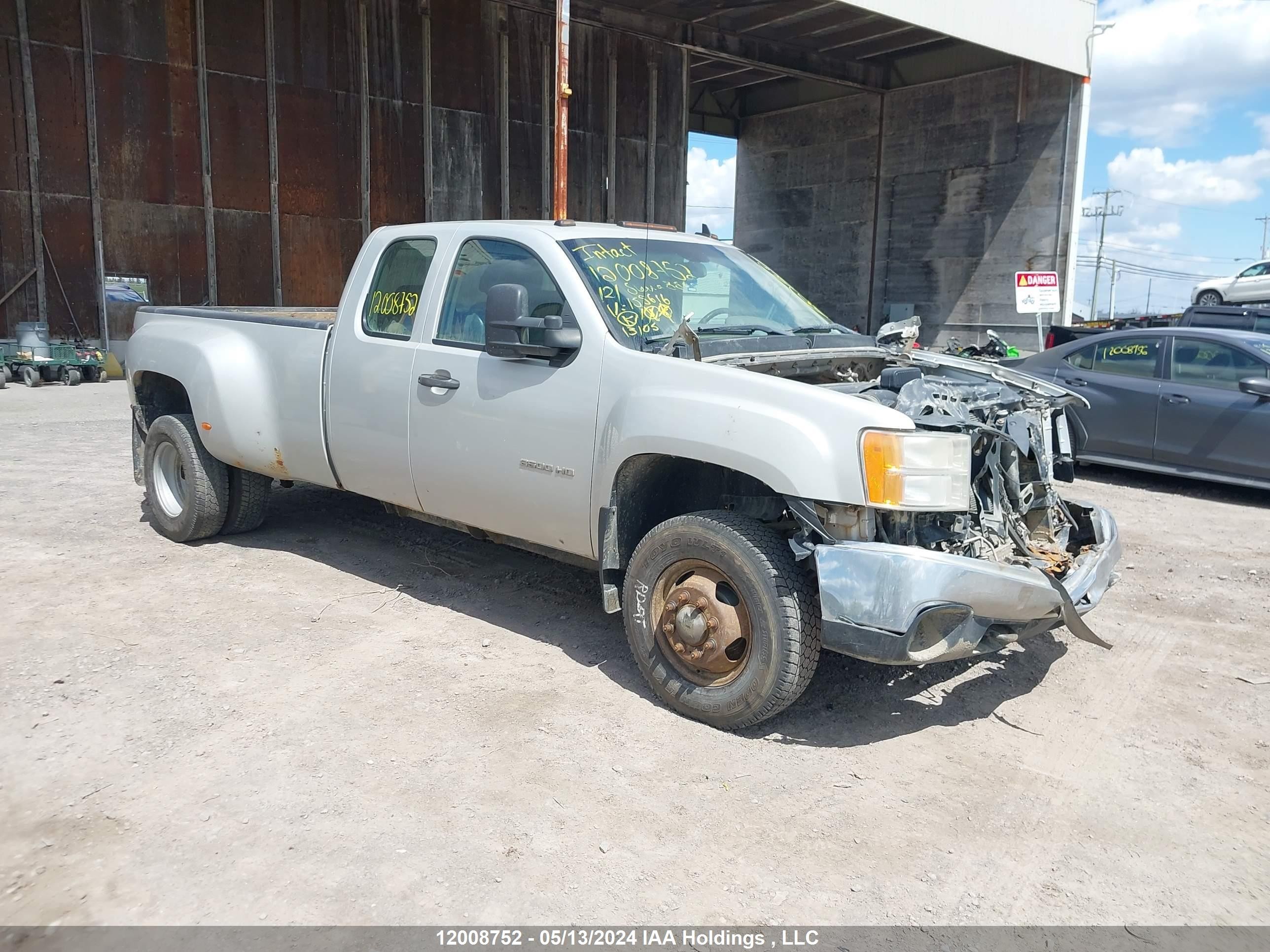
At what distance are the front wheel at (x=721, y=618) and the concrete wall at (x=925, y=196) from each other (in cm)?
2403

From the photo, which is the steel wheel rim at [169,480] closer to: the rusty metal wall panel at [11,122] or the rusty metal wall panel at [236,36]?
the rusty metal wall panel at [11,122]

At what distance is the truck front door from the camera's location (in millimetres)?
4375

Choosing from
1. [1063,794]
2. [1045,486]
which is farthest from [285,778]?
[1045,486]

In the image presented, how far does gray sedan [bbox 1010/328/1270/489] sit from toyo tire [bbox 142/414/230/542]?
6928mm

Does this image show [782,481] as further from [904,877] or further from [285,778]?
[285,778]

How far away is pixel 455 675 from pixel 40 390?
14.8 metres

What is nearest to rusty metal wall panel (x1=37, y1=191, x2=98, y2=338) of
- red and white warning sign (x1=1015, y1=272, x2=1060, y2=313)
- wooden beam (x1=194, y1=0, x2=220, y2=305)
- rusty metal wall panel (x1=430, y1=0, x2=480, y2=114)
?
wooden beam (x1=194, y1=0, x2=220, y2=305)

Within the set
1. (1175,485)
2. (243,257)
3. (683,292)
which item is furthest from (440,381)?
(243,257)

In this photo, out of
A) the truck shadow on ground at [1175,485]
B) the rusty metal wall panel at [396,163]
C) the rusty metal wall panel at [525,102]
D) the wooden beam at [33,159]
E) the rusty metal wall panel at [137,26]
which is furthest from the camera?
the rusty metal wall panel at [525,102]

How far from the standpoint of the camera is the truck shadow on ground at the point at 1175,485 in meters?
8.90

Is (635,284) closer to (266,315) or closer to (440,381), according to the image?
(440,381)

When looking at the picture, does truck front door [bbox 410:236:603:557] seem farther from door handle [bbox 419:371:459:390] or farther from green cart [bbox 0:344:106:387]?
green cart [bbox 0:344:106:387]

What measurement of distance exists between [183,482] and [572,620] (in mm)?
3080

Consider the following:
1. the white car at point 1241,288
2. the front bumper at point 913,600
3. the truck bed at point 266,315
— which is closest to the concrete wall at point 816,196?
the white car at point 1241,288
